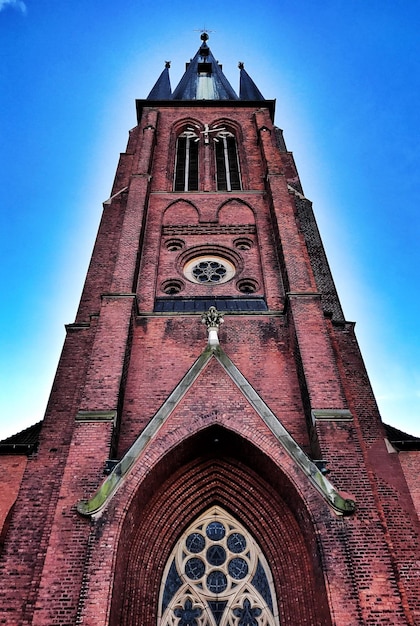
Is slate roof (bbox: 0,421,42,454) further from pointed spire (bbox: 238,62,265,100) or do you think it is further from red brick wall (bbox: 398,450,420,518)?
pointed spire (bbox: 238,62,265,100)

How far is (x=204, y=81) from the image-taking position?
28.0m

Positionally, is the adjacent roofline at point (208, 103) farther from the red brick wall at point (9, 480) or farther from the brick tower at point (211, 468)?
the red brick wall at point (9, 480)

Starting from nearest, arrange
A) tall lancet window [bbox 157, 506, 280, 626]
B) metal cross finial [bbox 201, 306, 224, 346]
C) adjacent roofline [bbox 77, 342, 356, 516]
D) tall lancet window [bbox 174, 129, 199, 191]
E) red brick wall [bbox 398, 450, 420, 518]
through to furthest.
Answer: adjacent roofline [bbox 77, 342, 356, 516] → tall lancet window [bbox 157, 506, 280, 626] → red brick wall [bbox 398, 450, 420, 518] → metal cross finial [bbox 201, 306, 224, 346] → tall lancet window [bbox 174, 129, 199, 191]

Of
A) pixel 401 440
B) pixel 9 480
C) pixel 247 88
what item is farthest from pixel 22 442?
pixel 247 88

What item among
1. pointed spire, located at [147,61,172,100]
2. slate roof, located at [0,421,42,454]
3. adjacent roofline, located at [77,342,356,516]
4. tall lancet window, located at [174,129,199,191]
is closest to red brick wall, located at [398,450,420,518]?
adjacent roofline, located at [77,342,356,516]

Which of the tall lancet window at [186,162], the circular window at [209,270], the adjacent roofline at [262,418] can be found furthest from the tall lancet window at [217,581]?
the tall lancet window at [186,162]

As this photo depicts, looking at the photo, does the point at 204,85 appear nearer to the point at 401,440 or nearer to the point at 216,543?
the point at 401,440

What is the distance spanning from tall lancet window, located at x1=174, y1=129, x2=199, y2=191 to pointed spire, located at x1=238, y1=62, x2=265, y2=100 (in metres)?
4.94

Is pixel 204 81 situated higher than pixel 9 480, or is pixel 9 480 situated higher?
pixel 204 81

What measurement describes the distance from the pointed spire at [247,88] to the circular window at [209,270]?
12192 millimetres

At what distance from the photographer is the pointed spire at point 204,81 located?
25828 millimetres

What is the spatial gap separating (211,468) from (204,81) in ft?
75.0

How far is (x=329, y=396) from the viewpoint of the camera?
10.4m

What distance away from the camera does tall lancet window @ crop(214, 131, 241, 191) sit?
18.8m
